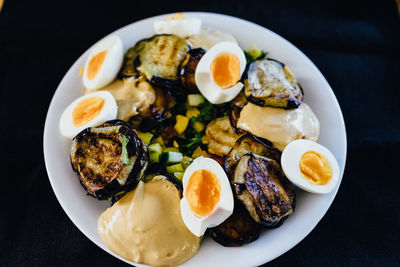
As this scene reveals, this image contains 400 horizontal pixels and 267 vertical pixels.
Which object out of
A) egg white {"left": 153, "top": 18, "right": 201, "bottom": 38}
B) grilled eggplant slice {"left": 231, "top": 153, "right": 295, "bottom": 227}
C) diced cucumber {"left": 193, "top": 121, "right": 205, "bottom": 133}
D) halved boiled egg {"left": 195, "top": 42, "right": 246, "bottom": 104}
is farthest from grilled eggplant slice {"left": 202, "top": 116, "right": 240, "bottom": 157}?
egg white {"left": 153, "top": 18, "right": 201, "bottom": 38}

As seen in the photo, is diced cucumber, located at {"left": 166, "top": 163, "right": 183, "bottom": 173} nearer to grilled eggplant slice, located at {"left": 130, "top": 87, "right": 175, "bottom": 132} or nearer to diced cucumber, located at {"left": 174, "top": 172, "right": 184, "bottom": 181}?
diced cucumber, located at {"left": 174, "top": 172, "right": 184, "bottom": 181}

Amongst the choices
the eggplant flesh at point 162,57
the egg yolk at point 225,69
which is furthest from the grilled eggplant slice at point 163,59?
the egg yolk at point 225,69

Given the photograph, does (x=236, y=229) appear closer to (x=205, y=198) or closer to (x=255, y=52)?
(x=205, y=198)
